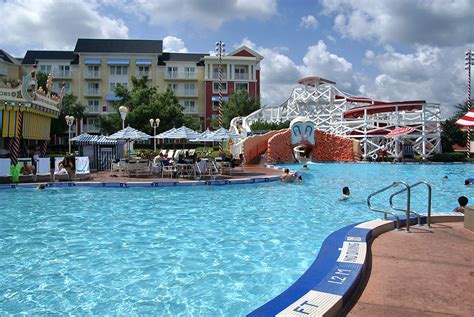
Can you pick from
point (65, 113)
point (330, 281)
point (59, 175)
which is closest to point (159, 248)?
point (330, 281)

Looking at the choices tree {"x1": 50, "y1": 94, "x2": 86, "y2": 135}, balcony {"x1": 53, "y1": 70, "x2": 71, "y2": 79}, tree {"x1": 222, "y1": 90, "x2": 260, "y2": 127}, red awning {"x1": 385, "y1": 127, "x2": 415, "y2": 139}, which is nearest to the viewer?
red awning {"x1": 385, "y1": 127, "x2": 415, "y2": 139}

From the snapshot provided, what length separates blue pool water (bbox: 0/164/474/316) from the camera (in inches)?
183

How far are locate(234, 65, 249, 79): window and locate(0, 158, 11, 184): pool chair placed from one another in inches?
1526

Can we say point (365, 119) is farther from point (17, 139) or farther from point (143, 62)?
point (143, 62)

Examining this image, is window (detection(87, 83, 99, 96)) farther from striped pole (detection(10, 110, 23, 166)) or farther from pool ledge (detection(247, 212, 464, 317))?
pool ledge (detection(247, 212, 464, 317))

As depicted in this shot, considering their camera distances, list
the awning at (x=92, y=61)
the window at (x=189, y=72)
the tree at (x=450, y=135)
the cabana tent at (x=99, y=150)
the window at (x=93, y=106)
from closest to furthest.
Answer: the cabana tent at (x=99, y=150)
the tree at (x=450, y=135)
the awning at (x=92, y=61)
the window at (x=93, y=106)
the window at (x=189, y=72)

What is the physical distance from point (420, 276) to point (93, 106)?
162 feet

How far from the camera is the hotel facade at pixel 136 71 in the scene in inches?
1897

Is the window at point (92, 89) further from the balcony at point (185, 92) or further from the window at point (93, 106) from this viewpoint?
the balcony at point (185, 92)

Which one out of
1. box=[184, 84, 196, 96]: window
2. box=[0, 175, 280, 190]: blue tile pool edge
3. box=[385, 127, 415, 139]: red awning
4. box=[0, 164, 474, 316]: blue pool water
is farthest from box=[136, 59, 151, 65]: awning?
box=[0, 164, 474, 316]: blue pool water

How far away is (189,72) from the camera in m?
50.0

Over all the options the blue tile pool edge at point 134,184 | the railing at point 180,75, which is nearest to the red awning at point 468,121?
the blue tile pool edge at point 134,184

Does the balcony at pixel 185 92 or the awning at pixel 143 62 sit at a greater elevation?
the awning at pixel 143 62

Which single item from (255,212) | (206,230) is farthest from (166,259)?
(255,212)
